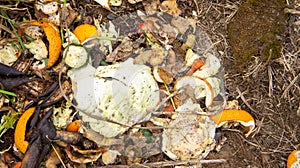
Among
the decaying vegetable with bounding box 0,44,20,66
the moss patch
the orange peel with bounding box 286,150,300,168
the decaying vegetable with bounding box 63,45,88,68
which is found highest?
the decaying vegetable with bounding box 0,44,20,66

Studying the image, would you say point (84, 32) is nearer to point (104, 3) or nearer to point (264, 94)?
point (104, 3)

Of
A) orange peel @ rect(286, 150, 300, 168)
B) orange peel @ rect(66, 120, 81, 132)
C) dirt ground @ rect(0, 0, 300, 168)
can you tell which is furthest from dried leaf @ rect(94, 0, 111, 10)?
orange peel @ rect(286, 150, 300, 168)

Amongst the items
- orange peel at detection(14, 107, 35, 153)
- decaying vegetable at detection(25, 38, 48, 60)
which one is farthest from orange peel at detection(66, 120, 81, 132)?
decaying vegetable at detection(25, 38, 48, 60)

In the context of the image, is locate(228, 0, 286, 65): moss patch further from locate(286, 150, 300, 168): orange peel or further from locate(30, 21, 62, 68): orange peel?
locate(30, 21, 62, 68): orange peel

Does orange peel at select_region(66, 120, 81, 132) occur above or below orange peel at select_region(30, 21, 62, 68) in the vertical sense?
below

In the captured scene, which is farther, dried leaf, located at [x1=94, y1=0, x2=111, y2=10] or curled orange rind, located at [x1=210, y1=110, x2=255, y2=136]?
dried leaf, located at [x1=94, y1=0, x2=111, y2=10]

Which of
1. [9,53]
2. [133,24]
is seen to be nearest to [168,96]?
[133,24]

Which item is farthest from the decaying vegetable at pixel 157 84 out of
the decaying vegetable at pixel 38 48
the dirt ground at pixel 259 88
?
the decaying vegetable at pixel 38 48

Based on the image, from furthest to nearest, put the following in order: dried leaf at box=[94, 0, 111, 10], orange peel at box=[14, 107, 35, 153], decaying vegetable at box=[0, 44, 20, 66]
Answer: dried leaf at box=[94, 0, 111, 10]
decaying vegetable at box=[0, 44, 20, 66]
orange peel at box=[14, 107, 35, 153]

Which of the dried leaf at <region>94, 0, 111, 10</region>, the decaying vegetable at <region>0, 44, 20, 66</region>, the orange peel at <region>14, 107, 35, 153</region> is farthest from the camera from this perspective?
the dried leaf at <region>94, 0, 111, 10</region>
